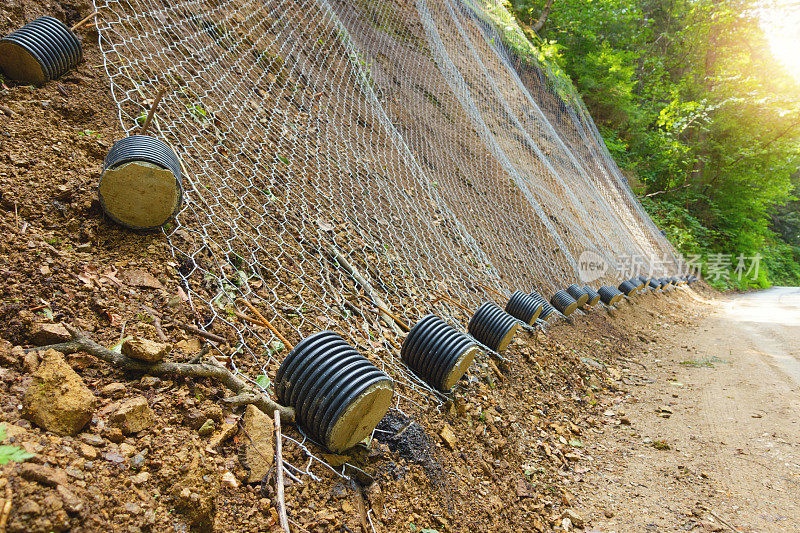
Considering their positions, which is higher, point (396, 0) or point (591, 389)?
point (396, 0)

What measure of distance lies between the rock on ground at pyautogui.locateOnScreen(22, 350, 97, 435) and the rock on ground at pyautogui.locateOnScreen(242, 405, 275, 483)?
0.38 meters

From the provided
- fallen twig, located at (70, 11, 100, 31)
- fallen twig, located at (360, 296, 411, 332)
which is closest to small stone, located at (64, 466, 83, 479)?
fallen twig, located at (360, 296, 411, 332)

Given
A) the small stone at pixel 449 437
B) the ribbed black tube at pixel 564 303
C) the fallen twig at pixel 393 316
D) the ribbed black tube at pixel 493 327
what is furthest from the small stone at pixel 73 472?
the ribbed black tube at pixel 564 303

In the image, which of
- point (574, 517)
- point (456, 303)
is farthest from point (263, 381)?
point (456, 303)

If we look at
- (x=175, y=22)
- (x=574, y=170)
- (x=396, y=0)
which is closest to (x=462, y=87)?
(x=396, y=0)

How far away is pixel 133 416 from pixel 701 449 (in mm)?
2735

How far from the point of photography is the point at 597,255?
19.2ft

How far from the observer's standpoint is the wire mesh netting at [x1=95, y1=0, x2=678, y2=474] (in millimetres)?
1887

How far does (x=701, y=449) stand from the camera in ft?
7.09

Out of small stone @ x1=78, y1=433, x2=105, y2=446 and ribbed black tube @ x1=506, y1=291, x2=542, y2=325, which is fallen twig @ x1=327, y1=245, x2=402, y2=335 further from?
small stone @ x1=78, y1=433, x2=105, y2=446

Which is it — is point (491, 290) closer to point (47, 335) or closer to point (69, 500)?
point (47, 335)

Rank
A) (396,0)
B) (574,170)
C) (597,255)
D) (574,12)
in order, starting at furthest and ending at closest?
(574,12), (574,170), (396,0), (597,255)

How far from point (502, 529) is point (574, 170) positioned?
6.58m

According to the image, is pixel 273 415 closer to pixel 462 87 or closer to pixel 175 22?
pixel 175 22
